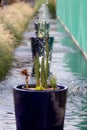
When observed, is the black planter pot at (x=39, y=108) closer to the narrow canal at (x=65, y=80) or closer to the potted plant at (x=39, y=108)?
the potted plant at (x=39, y=108)

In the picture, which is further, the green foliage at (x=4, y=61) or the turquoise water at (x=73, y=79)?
the green foliage at (x=4, y=61)

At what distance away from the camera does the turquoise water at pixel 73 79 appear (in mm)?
8688

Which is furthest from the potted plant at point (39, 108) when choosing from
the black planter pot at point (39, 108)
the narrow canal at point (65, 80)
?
the narrow canal at point (65, 80)

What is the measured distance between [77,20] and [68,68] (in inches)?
289

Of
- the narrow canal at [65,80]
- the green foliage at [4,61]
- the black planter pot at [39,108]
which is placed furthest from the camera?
the green foliage at [4,61]

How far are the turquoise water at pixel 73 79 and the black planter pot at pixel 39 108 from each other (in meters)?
1.26

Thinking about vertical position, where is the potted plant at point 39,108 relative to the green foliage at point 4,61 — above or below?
above

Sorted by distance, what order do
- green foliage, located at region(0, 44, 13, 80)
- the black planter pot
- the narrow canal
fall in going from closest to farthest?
the black planter pot, the narrow canal, green foliage, located at region(0, 44, 13, 80)

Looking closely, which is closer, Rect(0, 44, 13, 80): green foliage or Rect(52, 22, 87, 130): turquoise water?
Rect(52, 22, 87, 130): turquoise water

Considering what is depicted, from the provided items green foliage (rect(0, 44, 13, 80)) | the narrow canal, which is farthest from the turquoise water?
green foliage (rect(0, 44, 13, 80))

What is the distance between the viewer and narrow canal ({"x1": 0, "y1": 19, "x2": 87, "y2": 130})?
8.67m

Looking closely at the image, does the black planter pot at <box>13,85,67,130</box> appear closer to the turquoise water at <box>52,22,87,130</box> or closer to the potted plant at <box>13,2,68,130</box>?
the potted plant at <box>13,2,68,130</box>

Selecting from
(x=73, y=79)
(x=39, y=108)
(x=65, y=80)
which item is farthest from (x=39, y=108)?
(x=73, y=79)

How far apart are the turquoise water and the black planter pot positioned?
4.14 ft
